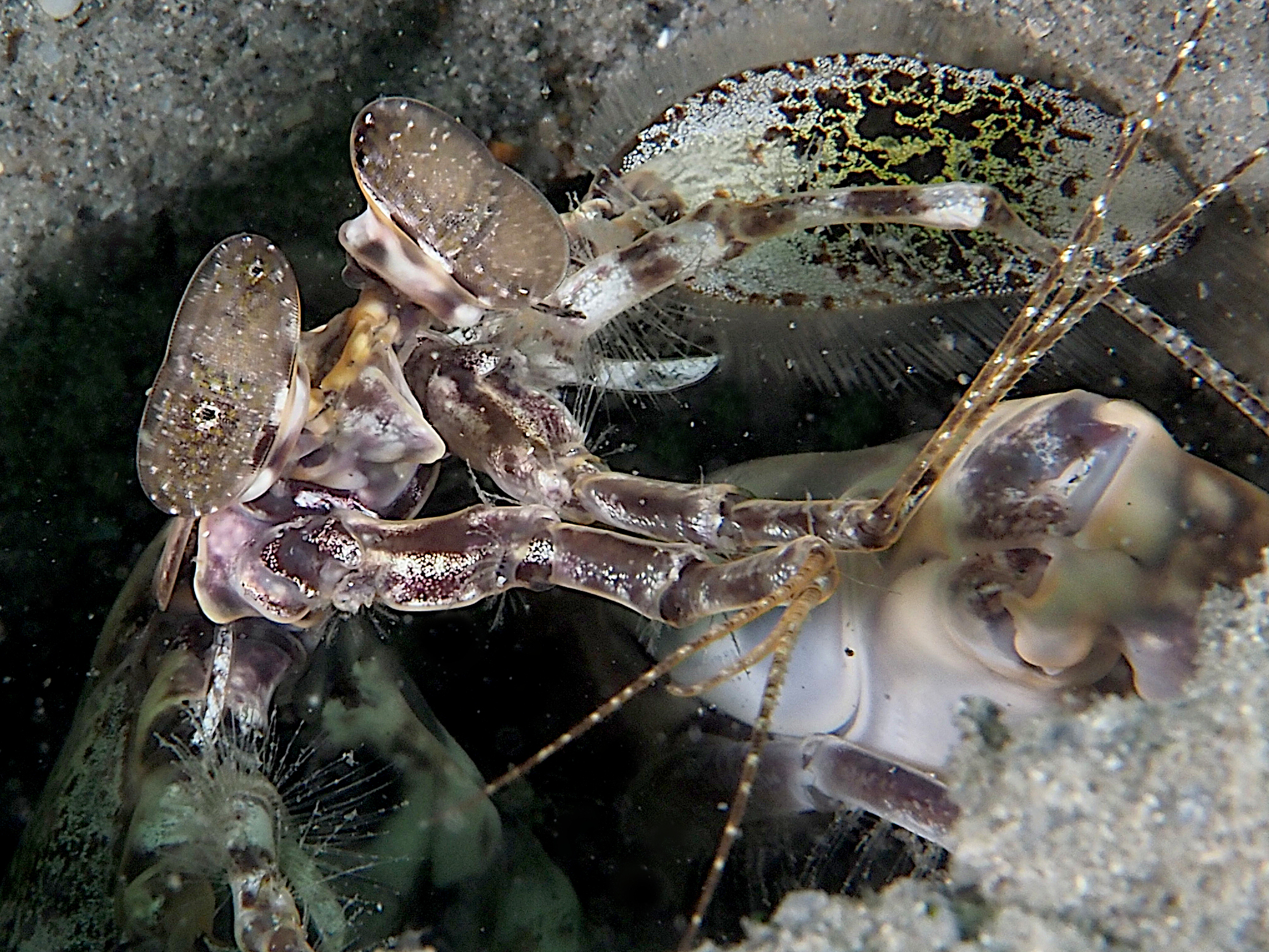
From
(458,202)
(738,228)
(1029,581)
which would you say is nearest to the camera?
(1029,581)

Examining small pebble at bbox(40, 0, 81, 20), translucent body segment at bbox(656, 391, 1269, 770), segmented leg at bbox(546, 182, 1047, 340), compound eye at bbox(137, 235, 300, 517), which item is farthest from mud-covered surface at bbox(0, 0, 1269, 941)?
compound eye at bbox(137, 235, 300, 517)

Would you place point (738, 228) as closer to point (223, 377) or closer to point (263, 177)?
point (223, 377)

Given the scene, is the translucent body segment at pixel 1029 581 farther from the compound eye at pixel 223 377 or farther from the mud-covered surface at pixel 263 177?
the compound eye at pixel 223 377

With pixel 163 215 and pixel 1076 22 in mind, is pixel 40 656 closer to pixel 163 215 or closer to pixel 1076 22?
pixel 163 215

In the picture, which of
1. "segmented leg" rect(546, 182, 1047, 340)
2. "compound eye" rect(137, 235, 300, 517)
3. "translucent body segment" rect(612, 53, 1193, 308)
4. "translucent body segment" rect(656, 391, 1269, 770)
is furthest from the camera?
"translucent body segment" rect(612, 53, 1193, 308)

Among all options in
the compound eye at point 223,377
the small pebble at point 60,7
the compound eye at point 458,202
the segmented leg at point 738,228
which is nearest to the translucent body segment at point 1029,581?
the segmented leg at point 738,228

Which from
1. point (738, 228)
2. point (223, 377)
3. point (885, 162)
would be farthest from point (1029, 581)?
point (223, 377)

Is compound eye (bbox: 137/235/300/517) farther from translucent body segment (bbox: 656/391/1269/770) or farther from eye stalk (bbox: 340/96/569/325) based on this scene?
translucent body segment (bbox: 656/391/1269/770)
